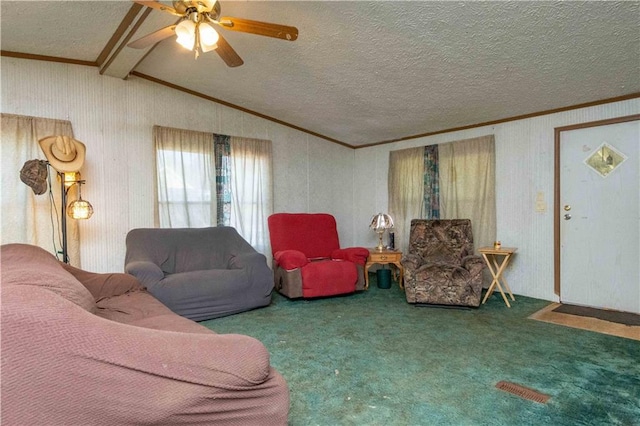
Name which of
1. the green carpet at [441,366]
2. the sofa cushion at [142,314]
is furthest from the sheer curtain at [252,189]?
the sofa cushion at [142,314]

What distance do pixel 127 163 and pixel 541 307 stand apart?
15.7ft

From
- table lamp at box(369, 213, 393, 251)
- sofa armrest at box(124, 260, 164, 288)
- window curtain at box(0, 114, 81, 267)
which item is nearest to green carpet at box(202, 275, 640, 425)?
sofa armrest at box(124, 260, 164, 288)

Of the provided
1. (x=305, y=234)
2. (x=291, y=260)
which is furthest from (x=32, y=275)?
(x=305, y=234)

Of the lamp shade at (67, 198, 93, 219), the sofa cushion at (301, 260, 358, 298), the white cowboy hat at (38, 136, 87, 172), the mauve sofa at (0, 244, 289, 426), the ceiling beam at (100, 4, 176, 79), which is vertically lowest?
the sofa cushion at (301, 260, 358, 298)

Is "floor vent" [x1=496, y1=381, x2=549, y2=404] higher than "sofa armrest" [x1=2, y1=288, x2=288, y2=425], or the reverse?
"sofa armrest" [x1=2, y1=288, x2=288, y2=425]

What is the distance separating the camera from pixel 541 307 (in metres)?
3.56

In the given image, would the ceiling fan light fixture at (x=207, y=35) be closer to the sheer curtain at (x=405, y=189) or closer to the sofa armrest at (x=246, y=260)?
the sofa armrest at (x=246, y=260)

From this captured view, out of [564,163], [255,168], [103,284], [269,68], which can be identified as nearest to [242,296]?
[103,284]

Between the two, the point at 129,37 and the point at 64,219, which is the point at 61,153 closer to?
the point at 64,219

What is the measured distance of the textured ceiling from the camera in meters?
2.29

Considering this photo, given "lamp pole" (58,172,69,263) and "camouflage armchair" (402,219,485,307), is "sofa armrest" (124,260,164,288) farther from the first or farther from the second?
"camouflage armchair" (402,219,485,307)

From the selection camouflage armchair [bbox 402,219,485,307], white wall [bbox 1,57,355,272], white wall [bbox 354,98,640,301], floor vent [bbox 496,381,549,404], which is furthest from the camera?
white wall [bbox 354,98,640,301]

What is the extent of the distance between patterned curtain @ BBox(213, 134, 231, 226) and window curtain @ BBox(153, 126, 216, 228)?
7cm

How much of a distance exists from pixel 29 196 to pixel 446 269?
13.8ft
